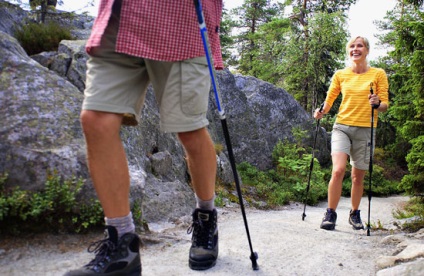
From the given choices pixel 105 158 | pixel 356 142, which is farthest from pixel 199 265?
pixel 356 142

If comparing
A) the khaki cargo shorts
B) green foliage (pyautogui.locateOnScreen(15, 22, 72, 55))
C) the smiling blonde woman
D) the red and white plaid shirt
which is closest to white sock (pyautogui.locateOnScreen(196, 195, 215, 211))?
the khaki cargo shorts

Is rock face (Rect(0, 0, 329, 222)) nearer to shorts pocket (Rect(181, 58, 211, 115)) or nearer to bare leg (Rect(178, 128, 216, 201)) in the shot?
bare leg (Rect(178, 128, 216, 201))

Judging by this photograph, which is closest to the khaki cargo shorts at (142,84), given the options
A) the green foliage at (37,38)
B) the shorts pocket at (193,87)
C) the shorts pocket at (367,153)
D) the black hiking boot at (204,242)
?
the shorts pocket at (193,87)

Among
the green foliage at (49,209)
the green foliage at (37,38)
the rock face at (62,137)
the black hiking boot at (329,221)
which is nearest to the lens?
the green foliage at (49,209)

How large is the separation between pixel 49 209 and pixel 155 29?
5.19 feet

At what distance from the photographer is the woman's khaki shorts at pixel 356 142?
4.78m

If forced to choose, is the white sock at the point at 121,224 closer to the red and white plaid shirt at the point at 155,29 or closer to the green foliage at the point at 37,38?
the red and white plaid shirt at the point at 155,29

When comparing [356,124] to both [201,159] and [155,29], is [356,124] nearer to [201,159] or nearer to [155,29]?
[201,159]

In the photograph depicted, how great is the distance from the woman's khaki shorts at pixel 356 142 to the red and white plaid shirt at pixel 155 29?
3.07 metres

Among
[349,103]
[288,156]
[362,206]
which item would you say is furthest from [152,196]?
[288,156]

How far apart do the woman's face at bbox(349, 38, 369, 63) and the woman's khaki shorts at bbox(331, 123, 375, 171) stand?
36.5 inches

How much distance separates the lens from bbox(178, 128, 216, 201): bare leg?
7.84ft

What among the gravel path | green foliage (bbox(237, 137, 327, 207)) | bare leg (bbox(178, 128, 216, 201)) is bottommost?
green foliage (bbox(237, 137, 327, 207))

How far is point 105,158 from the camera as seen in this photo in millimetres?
2080
